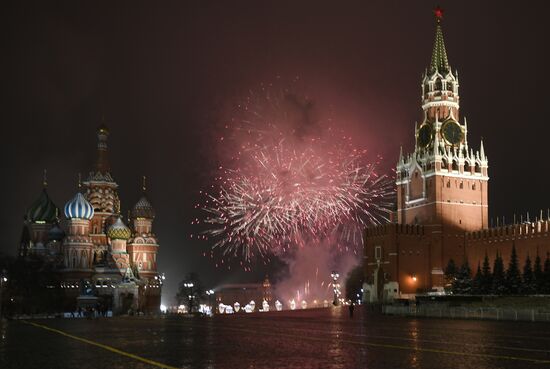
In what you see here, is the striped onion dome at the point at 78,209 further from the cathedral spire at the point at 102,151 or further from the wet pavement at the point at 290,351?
the wet pavement at the point at 290,351

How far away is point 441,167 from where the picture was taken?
231 ft

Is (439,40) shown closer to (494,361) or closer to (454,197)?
(454,197)

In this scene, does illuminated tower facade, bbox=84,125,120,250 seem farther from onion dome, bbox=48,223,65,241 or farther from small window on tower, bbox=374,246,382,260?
small window on tower, bbox=374,246,382,260

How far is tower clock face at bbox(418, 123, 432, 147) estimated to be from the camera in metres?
73.1

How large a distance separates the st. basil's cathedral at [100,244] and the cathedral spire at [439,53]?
34753 mm

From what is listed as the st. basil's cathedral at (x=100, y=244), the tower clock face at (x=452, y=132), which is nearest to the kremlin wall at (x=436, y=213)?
the tower clock face at (x=452, y=132)

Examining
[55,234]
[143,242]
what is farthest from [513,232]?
[55,234]

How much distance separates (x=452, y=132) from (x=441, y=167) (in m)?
4.48

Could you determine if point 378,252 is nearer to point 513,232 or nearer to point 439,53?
point 513,232

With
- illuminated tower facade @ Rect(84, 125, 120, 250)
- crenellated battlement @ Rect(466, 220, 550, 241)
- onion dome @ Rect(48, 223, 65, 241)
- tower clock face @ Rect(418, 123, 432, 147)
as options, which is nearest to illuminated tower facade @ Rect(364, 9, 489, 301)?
tower clock face @ Rect(418, 123, 432, 147)

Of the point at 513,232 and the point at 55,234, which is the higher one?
the point at 55,234

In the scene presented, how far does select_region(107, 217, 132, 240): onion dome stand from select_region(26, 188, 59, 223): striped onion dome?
7.87 meters

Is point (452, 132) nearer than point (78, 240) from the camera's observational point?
Yes

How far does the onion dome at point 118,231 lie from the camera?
79.2 meters
